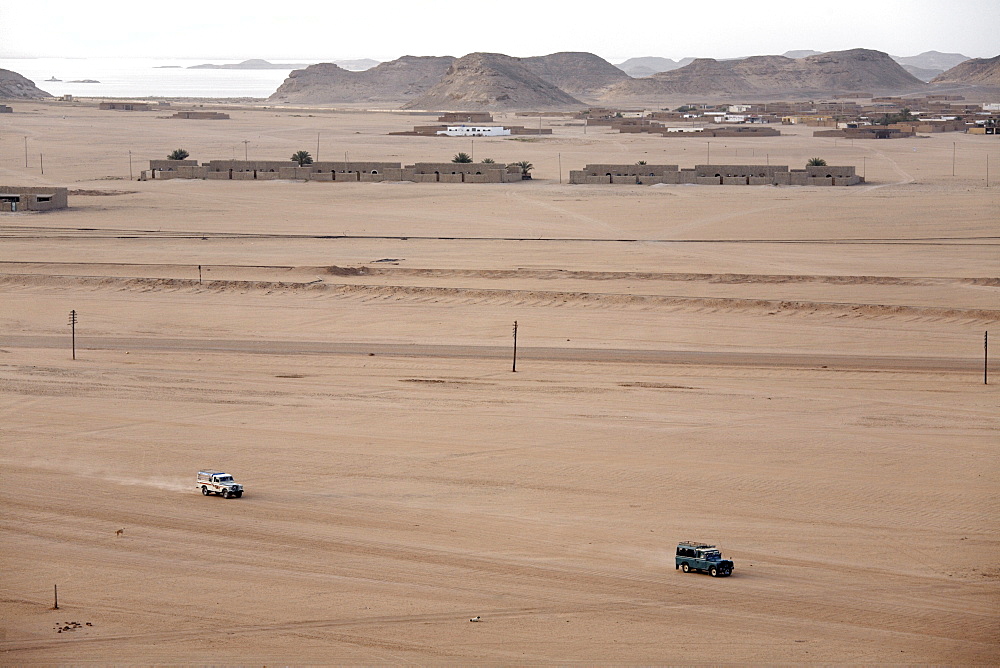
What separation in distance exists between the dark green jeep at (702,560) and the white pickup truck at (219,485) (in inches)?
258

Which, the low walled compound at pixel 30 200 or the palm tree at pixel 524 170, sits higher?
the palm tree at pixel 524 170

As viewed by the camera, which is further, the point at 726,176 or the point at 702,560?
the point at 726,176

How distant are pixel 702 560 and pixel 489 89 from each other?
164558 mm

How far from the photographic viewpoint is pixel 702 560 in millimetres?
14719

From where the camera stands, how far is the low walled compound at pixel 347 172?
204 feet

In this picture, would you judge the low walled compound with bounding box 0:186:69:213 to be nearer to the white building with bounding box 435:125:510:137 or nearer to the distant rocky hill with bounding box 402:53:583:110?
the white building with bounding box 435:125:510:137

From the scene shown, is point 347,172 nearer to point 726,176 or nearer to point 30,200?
point 30,200

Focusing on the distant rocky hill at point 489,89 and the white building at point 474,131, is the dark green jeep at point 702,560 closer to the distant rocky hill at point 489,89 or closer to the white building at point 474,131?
the white building at point 474,131

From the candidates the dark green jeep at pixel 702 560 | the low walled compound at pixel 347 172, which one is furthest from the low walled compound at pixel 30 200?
the dark green jeep at pixel 702 560

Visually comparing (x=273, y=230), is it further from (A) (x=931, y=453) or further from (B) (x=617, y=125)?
(B) (x=617, y=125)

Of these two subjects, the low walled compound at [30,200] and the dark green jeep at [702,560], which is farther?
the low walled compound at [30,200]

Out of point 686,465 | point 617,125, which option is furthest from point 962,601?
point 617,125

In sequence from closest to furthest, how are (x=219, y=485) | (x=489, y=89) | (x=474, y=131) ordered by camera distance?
1. (x=219, y=485)
2. (x=474, y=131)
3. (x=489, y=89)

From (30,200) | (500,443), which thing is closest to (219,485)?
(500,443)
